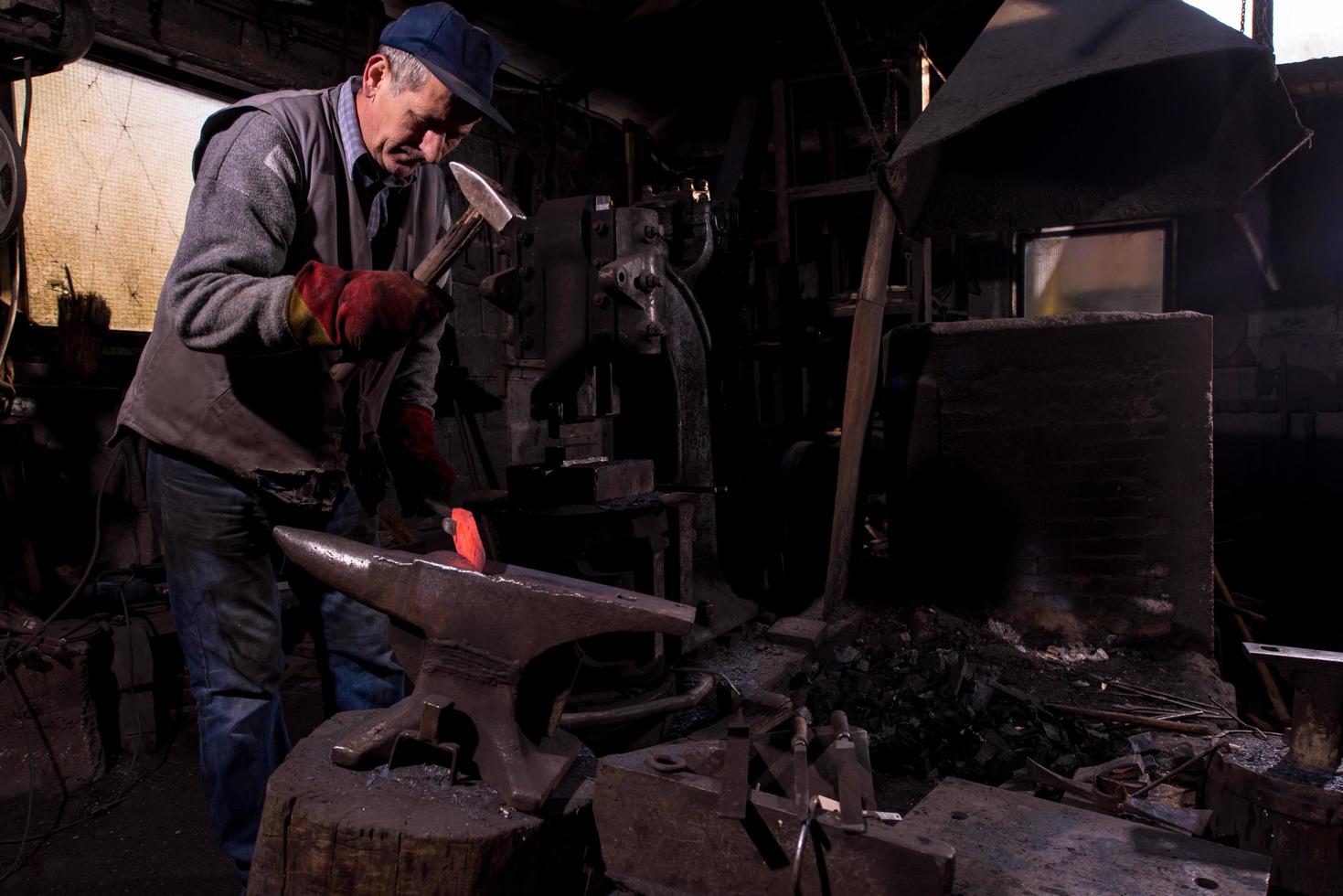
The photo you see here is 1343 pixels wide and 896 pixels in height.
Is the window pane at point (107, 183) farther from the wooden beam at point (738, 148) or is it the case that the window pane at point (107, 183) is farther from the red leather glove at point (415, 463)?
the wooden beam at point (738, 148)

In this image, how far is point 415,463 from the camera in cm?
219

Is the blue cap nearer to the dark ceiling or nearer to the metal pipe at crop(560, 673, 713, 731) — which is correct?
the metal pipe at crop(560, 673, 713, 731)

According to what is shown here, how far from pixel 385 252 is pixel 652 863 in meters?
1.50

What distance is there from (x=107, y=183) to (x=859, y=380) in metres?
3.68

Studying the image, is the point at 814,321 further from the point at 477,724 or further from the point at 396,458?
the point at 477,724

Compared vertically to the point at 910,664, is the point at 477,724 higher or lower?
higher

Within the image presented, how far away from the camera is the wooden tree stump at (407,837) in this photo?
4.12ft

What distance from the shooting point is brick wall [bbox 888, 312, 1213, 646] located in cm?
382

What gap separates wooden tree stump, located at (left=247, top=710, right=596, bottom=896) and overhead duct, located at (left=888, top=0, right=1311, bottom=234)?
1.61 meters

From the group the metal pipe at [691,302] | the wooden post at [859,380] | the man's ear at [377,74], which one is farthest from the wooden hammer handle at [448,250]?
the wooden post at [859,380]

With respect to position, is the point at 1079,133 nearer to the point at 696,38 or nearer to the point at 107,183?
the point at 107,183

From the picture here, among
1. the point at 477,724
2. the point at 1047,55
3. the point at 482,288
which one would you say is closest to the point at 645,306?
the point at 482,288

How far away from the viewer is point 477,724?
4.62ft

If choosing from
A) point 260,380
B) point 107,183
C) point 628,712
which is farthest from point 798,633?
point 107,183
